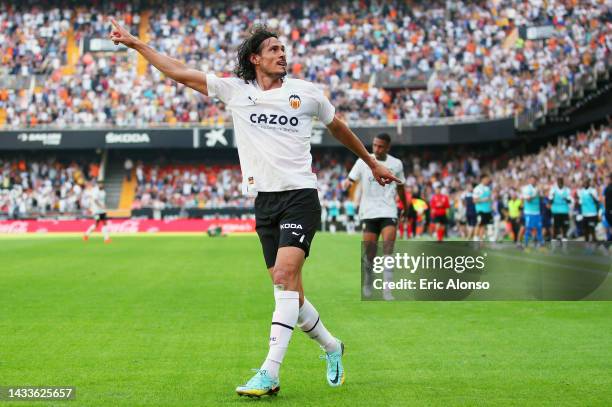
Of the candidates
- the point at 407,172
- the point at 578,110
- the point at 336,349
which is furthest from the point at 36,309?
the point at 407,172

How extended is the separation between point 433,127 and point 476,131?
9.20 feet

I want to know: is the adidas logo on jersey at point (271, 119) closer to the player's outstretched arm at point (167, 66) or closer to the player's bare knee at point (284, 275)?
the player's outstretched arm at point (167, 66)

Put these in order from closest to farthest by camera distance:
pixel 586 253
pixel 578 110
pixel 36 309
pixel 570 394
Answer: pixel 570 394 → pixel 36 309 → pixel 586 253 → pixel 578 110

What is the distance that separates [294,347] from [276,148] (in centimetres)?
282

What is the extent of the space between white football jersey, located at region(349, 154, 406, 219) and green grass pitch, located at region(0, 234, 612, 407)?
133cm

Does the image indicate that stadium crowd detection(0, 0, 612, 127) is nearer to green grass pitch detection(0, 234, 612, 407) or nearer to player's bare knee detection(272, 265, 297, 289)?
green grass pitch detection(0, 234, 612, 407)

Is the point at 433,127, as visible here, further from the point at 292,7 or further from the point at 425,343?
the point at 425,343

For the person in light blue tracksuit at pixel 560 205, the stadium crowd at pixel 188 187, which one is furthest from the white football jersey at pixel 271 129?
the stadium crowd at pixel 188 187

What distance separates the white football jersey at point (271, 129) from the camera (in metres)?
6.64

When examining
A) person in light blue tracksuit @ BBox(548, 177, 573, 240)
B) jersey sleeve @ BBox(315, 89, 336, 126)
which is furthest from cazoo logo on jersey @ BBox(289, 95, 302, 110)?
person in light blue tracksuit @ BBox(548, 177, 573, 240)

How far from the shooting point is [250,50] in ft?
22.1

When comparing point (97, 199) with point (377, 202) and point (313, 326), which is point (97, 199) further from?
point (313, 326)

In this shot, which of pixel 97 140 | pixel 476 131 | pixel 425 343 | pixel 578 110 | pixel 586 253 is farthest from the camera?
pixel 97 140

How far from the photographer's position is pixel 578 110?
132 ft
